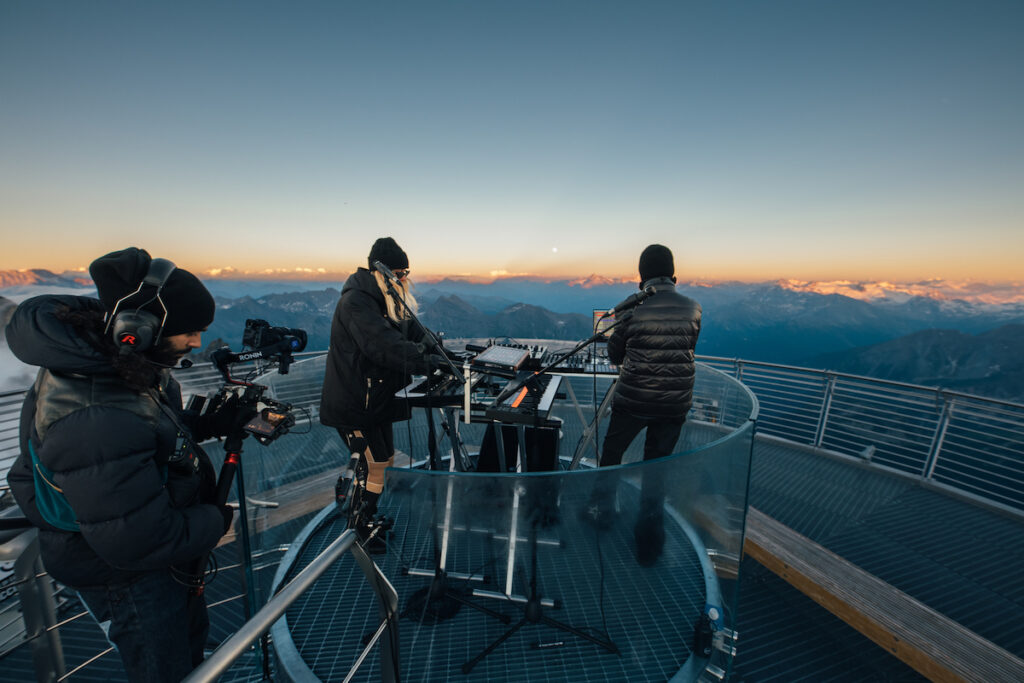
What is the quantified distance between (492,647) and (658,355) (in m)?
2.20

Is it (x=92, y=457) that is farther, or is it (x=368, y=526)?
(x=368, y=526)

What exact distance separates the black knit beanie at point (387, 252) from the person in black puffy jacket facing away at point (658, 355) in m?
1.83

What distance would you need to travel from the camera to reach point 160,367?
144cm

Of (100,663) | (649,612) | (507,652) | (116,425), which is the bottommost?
(100,663)

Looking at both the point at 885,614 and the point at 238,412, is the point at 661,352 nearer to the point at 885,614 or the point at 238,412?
the point at 885,614

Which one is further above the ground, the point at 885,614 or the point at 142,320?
the point at 142,320

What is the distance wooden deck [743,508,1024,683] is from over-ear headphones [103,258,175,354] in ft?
14.3

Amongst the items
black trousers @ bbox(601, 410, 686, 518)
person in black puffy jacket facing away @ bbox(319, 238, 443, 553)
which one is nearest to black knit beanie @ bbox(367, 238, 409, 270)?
person in black puffy jacket facing away @ bbox(319, 238, 443, 553)

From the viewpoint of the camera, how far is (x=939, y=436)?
15.8 feet

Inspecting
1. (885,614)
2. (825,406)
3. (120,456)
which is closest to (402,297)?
(120,456)

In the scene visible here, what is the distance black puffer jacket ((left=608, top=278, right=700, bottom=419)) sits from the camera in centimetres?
290

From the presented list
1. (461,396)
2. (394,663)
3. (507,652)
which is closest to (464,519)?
(394,663)

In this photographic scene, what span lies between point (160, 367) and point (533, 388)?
2.04m

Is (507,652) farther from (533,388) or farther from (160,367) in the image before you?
(160,367)
